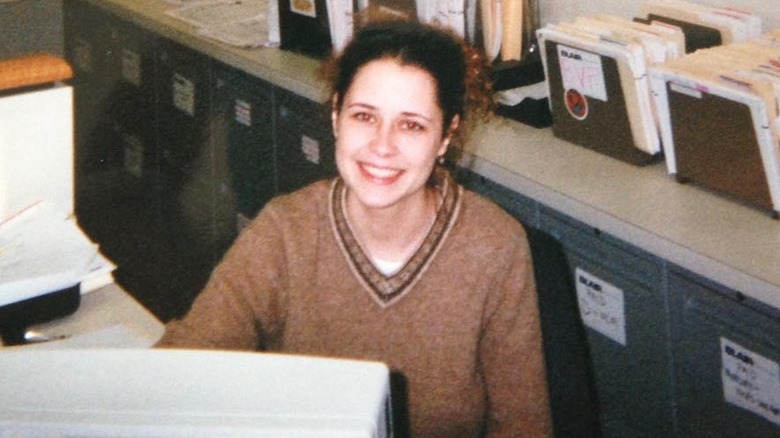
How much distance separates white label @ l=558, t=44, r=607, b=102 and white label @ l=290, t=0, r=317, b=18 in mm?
916

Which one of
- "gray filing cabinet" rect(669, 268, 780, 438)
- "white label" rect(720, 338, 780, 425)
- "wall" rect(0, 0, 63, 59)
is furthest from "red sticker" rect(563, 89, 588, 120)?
"wall" rect(0, 0, 63, 59)

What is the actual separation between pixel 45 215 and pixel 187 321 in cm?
33

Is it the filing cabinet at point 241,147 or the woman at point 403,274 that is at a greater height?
the woman at point 403,274

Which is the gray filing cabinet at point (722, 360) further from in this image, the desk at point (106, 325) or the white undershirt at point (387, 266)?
the desk at point (106, 325)

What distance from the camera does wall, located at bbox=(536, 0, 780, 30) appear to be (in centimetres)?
193

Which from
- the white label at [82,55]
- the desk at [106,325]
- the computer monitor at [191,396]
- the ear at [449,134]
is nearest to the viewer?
the computer monitor at [191,396]

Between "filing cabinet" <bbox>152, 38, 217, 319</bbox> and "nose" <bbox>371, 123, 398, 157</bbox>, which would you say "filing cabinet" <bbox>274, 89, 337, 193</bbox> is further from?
"nose" <bbox>371, 123, 398, 157</bbox>

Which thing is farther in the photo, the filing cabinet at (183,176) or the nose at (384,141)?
the filing cabinet at (183,176)

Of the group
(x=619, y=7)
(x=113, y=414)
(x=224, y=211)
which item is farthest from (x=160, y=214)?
(x=113, y=414)

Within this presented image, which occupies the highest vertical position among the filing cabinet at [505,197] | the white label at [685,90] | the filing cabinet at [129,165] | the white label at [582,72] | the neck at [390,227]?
the white label at [685,90]

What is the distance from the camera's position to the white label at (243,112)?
272 cm

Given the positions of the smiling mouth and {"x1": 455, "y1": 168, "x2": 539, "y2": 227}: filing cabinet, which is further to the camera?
{"x1": 455, "y1": 168, "x2": 539, "y2": 227}: filing cabinet

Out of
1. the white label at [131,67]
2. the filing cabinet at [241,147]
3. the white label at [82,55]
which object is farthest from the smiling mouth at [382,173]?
the white label at [82,55]

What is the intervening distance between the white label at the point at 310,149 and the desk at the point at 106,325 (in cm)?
104
